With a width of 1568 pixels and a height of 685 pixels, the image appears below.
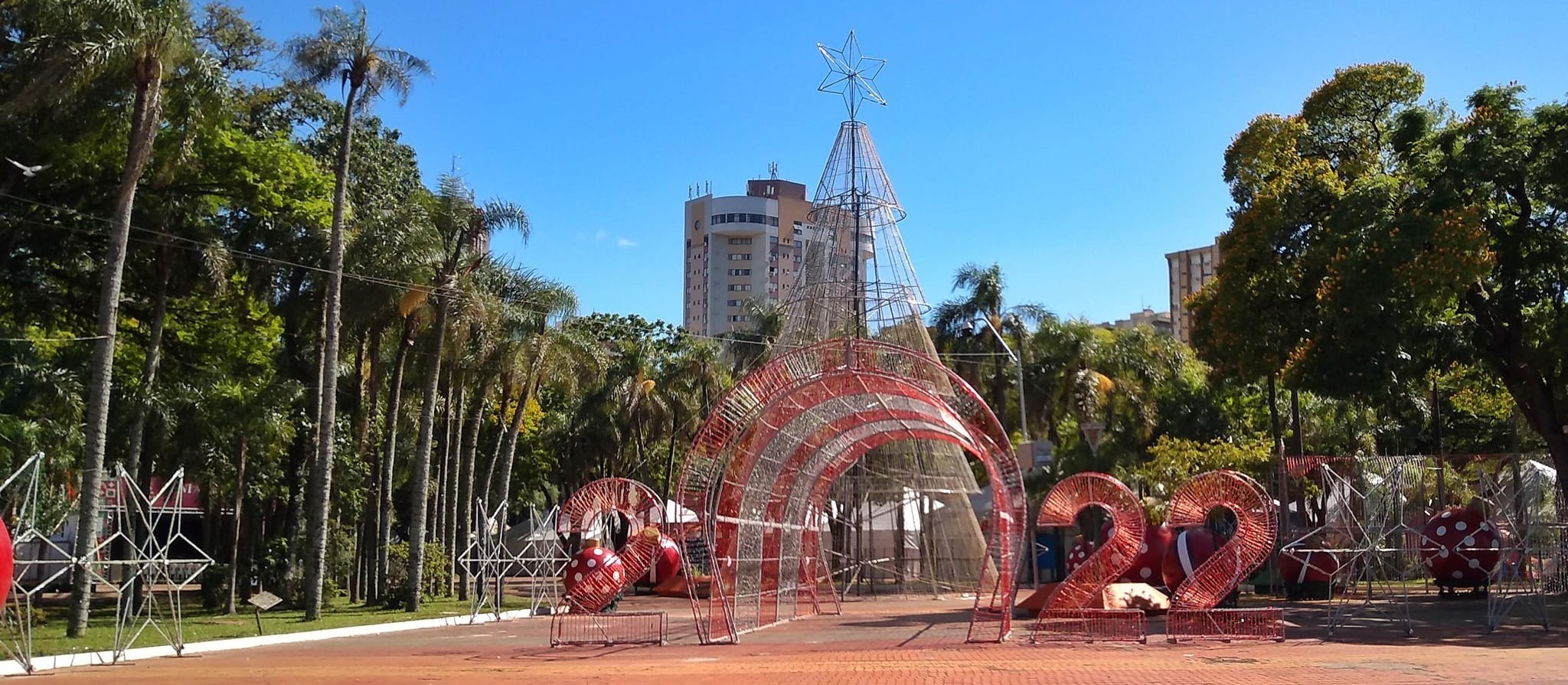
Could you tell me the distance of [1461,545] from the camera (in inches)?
1171

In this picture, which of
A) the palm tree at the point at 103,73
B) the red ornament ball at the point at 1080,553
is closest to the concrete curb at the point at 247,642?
the palm tree at the point at 103,73

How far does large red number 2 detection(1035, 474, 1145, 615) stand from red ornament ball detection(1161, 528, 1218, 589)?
12.5 ft

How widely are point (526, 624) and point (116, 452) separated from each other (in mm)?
Result: 11429

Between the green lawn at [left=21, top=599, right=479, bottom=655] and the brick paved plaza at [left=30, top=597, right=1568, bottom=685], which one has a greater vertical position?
A: the brick paved plaza at [left=30, top=597, right=1568, bottom=685]

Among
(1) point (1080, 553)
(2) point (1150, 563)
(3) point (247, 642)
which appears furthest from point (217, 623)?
(2) point (1150, 563)

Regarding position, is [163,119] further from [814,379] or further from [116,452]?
[814,379]

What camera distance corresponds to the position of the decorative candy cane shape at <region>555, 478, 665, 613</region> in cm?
2388

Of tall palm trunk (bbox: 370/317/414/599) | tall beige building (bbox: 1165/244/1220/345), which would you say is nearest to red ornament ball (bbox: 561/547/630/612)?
tall palm trunk (bbox: 370/317/414/599)

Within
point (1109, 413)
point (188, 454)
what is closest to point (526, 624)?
point (188, 454)

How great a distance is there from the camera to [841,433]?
22625mm

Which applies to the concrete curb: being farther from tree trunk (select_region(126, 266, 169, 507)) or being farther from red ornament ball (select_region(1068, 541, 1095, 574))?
red ornament ball (select_region(1068, 541, 1095, 574))

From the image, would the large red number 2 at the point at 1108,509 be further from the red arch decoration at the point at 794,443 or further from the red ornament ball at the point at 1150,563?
the red ornament ball at the point at 1150,563

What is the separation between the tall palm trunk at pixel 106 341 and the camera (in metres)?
20.7

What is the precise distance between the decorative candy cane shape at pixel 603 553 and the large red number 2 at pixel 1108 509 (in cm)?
726
